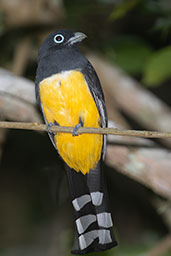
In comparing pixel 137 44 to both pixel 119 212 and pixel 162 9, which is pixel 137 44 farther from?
pixel 119 212

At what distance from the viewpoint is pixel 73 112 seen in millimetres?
3203

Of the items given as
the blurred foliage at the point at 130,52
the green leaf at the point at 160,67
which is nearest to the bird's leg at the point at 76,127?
the green leaf at the point at 160,67

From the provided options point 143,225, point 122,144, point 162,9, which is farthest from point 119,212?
point 162,9

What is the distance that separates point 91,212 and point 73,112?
2.46 feet

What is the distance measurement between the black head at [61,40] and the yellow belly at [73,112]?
0.43m

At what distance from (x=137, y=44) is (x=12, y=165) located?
2.58 m

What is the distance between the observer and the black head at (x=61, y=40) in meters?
3.57

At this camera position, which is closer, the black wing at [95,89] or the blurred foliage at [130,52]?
the black wing at [95,89]

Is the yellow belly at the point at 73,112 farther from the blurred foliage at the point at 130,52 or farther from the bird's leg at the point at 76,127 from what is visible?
the blurred foliage at the point at 130,52

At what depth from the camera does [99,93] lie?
132 inches

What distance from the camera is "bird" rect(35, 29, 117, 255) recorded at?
3.13m

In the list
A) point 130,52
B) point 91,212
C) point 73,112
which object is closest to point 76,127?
point 73,112

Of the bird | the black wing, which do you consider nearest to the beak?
the bird

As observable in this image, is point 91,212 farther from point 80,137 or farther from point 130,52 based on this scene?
point 130,52
